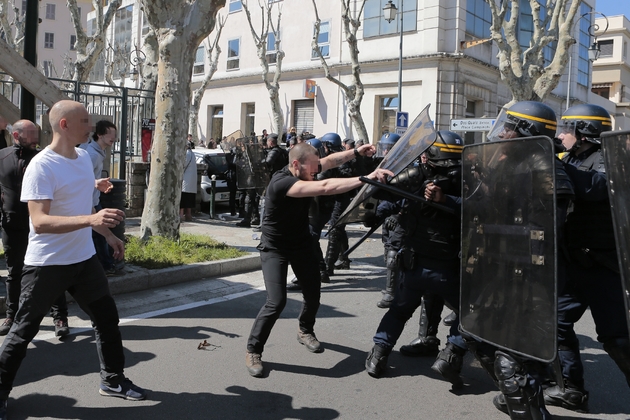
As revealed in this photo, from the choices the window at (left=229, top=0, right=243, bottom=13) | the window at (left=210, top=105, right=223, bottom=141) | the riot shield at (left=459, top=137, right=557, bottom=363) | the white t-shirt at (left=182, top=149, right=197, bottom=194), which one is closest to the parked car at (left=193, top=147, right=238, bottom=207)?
the white t-shirt at (left=182, top=149, right=197, bottom=194)

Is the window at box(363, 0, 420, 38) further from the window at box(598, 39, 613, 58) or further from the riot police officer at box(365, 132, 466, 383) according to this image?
the window at box(598, 39, 613, 58)

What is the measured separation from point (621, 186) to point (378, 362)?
2.49 m

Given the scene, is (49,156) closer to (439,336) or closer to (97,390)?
(97,390)

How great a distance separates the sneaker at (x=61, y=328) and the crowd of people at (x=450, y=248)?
1.36 metres

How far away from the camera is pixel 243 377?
13.9 feet

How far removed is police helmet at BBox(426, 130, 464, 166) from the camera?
4.04 m

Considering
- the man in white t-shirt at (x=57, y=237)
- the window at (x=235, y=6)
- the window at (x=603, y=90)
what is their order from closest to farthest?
1. the man in white t-shirt at (x=57, y=237)
2. the window at (x=235, y=6)
3. the window at (x=603, y=90)

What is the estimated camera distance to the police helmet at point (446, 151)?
4.04m

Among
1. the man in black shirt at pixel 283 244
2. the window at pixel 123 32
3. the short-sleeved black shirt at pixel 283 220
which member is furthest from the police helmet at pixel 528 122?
the window at pixel 123 32

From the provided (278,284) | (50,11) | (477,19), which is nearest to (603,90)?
(477,19)

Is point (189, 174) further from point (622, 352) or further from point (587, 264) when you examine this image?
point (622, 352)

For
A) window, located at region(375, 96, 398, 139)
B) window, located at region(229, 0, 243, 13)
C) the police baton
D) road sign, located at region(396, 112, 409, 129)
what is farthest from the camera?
window, located at region(229, 0, 243, 13)

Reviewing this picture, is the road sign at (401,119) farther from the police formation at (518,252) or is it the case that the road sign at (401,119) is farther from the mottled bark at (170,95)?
the police formation at (518,252)

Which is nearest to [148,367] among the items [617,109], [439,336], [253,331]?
[253,331]
